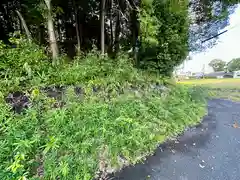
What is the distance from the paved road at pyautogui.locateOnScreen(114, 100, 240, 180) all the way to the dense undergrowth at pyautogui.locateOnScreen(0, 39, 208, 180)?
→ 0.19 m

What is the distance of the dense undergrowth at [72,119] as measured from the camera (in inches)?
62.8

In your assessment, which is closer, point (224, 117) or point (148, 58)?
point (148, 58)

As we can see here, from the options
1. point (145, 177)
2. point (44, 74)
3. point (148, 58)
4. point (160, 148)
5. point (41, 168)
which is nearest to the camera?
point (41, 168)

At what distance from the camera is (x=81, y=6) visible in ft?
19.8

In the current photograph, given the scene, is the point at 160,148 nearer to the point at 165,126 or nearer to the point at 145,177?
the point at 165,126

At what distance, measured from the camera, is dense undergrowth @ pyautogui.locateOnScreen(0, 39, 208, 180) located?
1595 mm

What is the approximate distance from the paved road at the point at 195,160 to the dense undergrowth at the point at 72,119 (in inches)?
7.4

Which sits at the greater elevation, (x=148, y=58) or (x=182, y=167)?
(x=148, y=58)

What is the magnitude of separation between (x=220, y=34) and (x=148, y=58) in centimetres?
463

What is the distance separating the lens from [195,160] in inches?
97.8

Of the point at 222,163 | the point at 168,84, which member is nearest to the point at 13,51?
the point at 222,163

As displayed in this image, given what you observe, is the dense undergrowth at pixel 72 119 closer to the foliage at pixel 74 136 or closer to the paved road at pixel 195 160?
the foliage at pixel 74 136

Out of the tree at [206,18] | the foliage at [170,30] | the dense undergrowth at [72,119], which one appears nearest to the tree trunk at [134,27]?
the foliage at [170,30]

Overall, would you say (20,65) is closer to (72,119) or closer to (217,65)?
(72,119)
